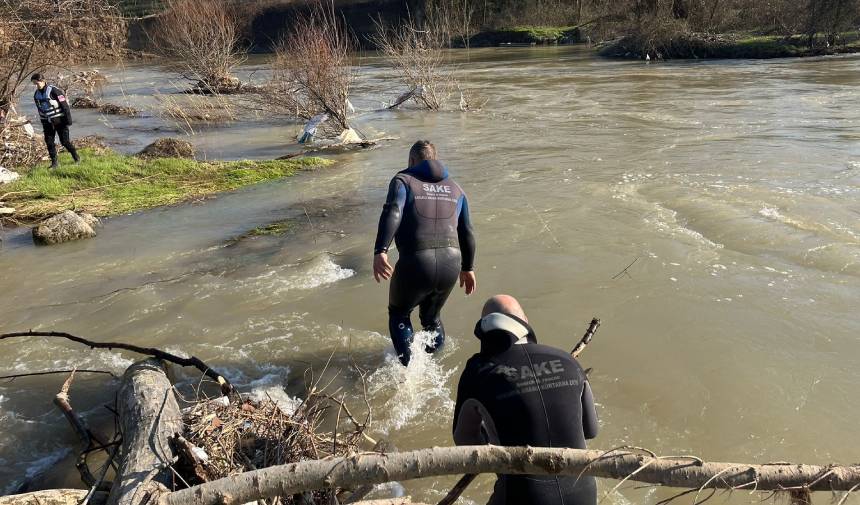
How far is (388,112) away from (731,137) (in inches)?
414

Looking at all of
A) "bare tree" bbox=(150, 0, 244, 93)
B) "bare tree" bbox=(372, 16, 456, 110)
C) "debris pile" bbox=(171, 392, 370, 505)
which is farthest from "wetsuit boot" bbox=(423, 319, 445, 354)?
"bare tree" bbox=(150, 0, 244, 93)

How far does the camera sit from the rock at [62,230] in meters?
8.77

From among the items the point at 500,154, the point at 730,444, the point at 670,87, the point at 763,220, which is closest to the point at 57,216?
the point at 500,154

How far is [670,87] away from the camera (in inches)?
875

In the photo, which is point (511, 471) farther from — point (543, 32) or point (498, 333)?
point (543, 32)

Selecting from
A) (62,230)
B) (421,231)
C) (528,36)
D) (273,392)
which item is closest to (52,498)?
(273,392)

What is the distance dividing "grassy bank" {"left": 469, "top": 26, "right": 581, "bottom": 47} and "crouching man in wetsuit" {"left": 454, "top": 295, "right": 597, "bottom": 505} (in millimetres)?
50591

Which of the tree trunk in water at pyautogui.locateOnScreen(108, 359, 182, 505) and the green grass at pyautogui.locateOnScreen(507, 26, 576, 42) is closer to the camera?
the tree trunk in water at pyautogui.locateOnScreen(108, 359, 182, 505)

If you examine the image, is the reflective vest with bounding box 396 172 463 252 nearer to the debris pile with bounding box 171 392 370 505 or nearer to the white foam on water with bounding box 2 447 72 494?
the debris pile with bounding box 171 392 370 505

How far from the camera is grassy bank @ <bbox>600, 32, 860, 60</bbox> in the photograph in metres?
30.0

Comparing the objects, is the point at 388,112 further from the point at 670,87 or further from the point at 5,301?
the point at 5,301

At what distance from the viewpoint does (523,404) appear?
103 inches

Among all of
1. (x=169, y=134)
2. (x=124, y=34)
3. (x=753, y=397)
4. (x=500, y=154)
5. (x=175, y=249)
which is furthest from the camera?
(x=169, y=134)

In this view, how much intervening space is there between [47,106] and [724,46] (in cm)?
3106
